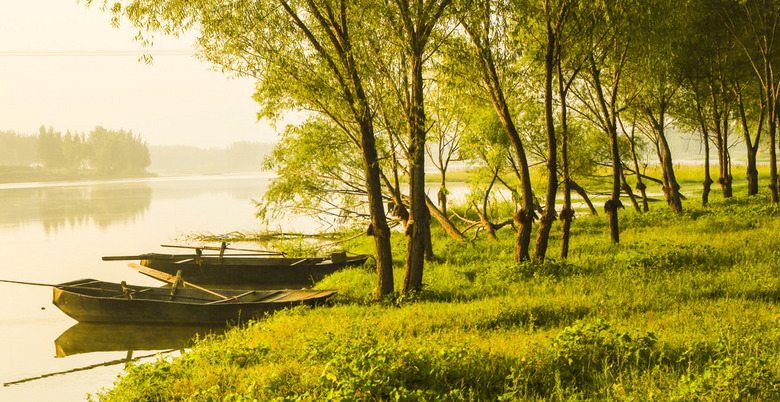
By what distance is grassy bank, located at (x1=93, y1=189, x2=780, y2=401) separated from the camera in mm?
7828

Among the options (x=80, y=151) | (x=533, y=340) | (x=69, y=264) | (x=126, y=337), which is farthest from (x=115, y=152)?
(x=533, y=340)

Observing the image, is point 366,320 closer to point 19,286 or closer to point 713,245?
point 713,245

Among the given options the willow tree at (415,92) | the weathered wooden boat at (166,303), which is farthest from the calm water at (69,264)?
the willow tree at (415,92)

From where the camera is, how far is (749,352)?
8352 mm

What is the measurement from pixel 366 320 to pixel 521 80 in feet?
39.9

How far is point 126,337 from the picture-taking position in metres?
17.2

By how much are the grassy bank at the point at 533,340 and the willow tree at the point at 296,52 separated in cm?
363

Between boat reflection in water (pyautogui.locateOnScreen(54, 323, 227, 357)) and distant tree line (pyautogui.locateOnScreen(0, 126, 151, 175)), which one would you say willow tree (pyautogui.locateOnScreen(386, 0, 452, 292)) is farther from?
distant tree line (pyautogui.locateOnScreen(0, 126, 151, 175))

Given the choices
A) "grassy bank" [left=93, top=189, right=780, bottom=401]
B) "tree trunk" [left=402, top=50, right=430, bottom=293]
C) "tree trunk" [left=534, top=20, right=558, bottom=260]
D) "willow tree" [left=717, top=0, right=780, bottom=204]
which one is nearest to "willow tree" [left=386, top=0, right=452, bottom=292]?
"tree trunk" [left=402, top=50, right=430, bottom=293]

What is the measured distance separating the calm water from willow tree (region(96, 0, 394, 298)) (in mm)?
7361

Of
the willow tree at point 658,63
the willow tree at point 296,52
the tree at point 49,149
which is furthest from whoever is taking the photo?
the tree at point 49,149

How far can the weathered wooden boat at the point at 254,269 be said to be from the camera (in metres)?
23.2

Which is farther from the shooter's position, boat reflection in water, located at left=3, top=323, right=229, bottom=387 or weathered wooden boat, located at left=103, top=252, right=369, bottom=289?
weathered wooden boat, located at left=103, top=252, right=369, bottom=289

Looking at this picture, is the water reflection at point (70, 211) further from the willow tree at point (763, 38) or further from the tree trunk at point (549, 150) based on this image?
the willow tree at point (763, 38)
